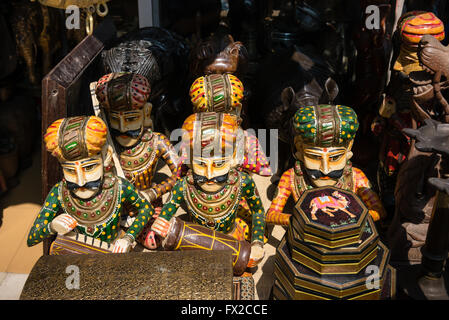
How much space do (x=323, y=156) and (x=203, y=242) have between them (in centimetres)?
87

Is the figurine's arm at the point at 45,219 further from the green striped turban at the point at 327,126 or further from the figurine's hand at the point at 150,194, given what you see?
the green striped turban at the point at 327,126

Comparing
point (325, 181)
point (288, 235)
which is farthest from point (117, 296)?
point (325, 181)

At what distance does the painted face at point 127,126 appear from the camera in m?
3.03

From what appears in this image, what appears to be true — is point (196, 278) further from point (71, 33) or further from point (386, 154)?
point (71, 33)

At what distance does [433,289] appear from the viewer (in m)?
2.14

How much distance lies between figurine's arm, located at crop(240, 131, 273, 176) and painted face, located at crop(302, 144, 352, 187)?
56cm

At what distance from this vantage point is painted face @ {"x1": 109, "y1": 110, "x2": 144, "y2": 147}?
303 centimetres

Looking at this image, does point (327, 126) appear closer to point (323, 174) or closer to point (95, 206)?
point (323, 174)

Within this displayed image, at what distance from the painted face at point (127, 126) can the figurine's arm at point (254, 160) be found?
2.56ft

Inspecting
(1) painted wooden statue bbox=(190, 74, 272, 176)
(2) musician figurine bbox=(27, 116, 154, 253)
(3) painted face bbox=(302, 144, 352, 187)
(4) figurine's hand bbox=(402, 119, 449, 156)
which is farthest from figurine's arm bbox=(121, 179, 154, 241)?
(4) figurine's hand bbox=(402, 119, 449, 156)

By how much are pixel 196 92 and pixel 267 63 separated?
1.53 m

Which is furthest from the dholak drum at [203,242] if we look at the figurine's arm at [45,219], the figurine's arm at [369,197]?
the figurine's arm at [369,197]

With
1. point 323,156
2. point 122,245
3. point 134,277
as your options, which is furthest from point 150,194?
point 323,156

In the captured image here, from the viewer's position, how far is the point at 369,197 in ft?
9.09
